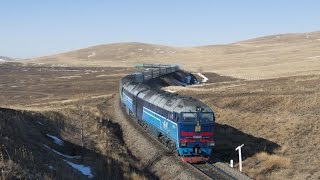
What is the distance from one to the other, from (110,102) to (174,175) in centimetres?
3759

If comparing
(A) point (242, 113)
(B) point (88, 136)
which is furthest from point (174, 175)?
(A) point (242, 113)

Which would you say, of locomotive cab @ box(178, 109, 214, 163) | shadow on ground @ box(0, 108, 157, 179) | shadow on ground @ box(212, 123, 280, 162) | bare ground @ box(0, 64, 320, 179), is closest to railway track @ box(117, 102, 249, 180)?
bare ground @ box(0, 64, 320, 179)

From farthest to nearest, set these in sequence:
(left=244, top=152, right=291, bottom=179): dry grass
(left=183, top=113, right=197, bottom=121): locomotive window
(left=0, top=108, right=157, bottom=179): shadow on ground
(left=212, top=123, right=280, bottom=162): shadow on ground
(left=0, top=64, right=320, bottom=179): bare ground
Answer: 1. (left=212, top=123, right=280, bottom=162): shadow on ground
2. (left=183, top=113, right=197, bottom=121): locomotive window
3. (left=244, top=152, right=291, bottom=179): dry grass
4. (left=0, top=64, right=320, bottom=179): bare ground
5. (left=0, top=108, right=157, bottom=179): shadow on ground

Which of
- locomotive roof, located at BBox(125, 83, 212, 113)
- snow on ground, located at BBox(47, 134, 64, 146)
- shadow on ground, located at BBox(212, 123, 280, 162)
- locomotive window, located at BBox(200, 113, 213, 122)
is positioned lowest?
shadow on ground, located at BBox(212, 123, 280, 162)

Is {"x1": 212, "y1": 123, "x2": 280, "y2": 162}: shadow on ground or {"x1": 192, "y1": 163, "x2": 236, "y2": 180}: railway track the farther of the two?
{"x1": 212, "y1": 123, "x2": 280, "y2": 162}: shadow on ground

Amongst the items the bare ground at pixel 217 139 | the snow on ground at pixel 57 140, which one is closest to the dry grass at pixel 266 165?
the bare ground at pixel 217 139

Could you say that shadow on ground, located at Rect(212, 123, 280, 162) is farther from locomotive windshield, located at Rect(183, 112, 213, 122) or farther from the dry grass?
locomotive windshield, located at Rect(183, 112, 213, 122)

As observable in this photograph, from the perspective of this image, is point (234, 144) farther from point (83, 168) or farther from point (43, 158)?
point (43, 158)

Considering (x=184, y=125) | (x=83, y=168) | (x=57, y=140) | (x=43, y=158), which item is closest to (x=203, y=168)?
(x=184, y=125)

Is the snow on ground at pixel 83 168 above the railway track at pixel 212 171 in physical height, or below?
above

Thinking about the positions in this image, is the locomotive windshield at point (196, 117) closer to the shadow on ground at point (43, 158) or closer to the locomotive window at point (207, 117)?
the locomotive window at point (207, 117)

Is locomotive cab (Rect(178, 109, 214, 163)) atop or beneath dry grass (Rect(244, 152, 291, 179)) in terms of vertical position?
atop

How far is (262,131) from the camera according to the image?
117ft

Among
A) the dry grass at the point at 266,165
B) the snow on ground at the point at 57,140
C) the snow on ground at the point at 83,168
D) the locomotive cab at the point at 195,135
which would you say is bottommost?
Result: the dry grass at the point at 266,165
